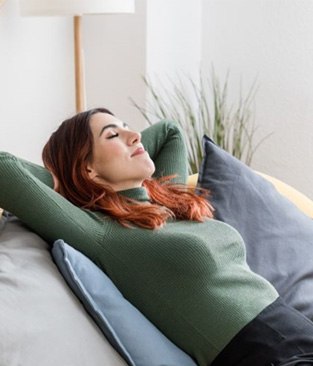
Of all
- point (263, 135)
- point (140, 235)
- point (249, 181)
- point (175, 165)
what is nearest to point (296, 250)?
point (249, 181)

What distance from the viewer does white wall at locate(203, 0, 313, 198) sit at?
335cm

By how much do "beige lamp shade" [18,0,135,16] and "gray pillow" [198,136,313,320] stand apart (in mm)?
681

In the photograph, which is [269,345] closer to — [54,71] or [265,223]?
[265,223]

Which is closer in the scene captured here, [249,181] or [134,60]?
[249,181]

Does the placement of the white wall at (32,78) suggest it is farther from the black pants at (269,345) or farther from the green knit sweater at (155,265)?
the black pants at (269,345)

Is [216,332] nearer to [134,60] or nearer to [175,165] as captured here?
[175,165]

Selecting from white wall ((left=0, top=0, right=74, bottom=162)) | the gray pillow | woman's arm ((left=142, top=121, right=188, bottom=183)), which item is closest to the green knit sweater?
the gray pillow

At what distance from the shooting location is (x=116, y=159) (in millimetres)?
1899

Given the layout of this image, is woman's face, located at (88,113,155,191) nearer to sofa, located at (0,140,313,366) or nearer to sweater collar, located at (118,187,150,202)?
sweater collar, located at (118,187,150,202)

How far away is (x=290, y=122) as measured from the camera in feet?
11.2

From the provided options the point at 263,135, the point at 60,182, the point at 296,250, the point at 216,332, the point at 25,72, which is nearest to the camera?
the point at 216,332

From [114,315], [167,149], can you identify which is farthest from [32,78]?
[114,315]

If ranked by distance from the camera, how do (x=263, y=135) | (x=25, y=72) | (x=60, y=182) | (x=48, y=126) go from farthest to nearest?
(x=263, y=135) < (x=48, y=126) < (x=25, y=72) < (x=60, y=182)

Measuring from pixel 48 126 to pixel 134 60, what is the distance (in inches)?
17.8
